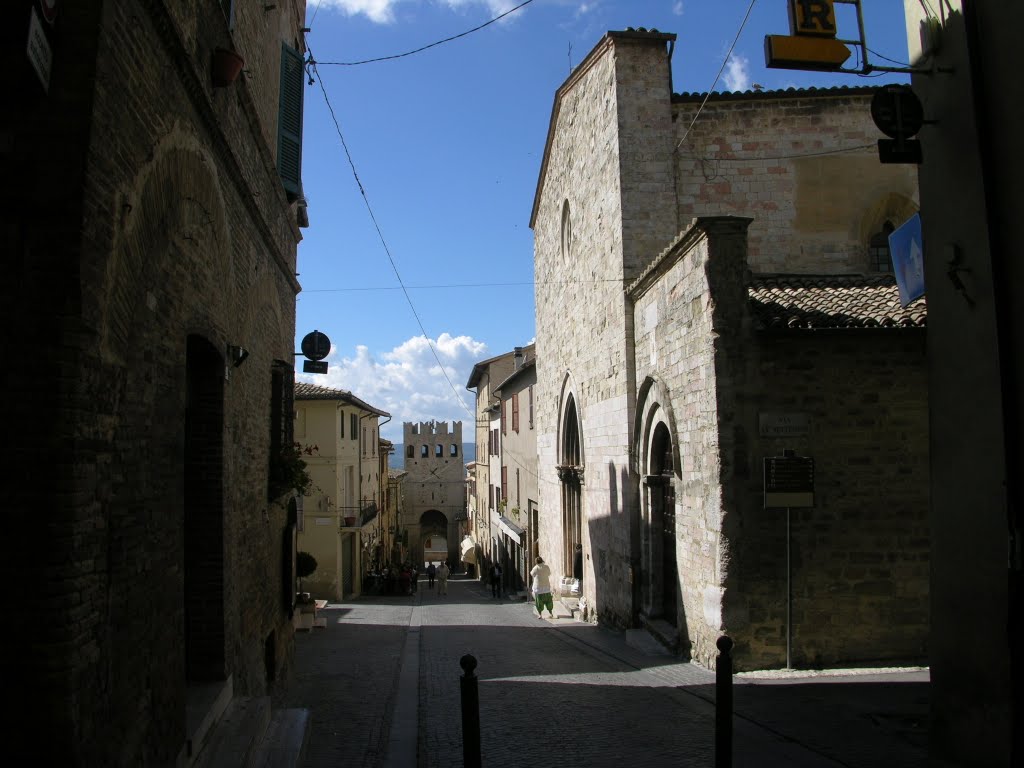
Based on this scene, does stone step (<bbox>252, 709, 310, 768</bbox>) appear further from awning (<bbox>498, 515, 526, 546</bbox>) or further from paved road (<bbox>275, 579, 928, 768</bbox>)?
awning (<bbox>498, 515, 526, 546</bbox>)

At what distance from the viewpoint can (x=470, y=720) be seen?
5117mm

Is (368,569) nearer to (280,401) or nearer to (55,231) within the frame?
(280,401)

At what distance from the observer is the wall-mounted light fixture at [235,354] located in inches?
263

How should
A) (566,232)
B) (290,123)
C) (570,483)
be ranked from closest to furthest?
(290,123), (570,483), (566,232)

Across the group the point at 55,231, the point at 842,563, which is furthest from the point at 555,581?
the point at 55,231

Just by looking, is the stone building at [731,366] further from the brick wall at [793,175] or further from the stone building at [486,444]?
the stone building at [486,444]

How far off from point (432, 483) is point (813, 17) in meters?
55.1

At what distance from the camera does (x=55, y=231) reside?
3197mm

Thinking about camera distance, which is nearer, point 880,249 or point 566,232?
point 880,249

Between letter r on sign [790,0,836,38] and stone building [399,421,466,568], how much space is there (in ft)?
178

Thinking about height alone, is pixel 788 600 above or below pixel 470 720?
above

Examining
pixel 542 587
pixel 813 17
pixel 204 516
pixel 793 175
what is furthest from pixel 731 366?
pixel 542 587

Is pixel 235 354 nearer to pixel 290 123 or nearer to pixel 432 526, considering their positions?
pixel 290 123

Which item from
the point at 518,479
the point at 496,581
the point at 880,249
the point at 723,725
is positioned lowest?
the point at 496,581
